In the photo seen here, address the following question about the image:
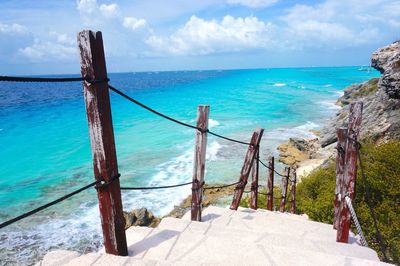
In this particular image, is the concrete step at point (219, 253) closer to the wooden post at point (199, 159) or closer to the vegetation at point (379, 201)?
the wooden post at point (199, 159)

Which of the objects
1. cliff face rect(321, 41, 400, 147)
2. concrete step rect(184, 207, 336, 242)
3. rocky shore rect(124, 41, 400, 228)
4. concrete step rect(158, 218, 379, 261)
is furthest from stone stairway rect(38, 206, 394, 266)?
cliff face rect(321, 41, 400, 147)

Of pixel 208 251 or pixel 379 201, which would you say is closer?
pixel 208 251

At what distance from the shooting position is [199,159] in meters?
5.28

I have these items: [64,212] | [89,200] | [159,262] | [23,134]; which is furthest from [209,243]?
[23,134]

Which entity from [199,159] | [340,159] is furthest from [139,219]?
[340,159]

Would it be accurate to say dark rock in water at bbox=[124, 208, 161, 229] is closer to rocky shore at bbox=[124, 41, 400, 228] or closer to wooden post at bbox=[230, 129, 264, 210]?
rocky shore at bbox=[124, 41, 400, 228]

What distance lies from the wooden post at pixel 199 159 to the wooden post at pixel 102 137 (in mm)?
2242

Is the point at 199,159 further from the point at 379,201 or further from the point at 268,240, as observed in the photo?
the point at 379,201

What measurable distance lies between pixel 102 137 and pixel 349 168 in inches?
149

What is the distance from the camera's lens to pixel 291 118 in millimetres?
51594

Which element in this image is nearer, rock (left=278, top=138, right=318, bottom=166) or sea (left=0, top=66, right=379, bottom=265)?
sea (left=0, top=66, right=379, bottom=265)

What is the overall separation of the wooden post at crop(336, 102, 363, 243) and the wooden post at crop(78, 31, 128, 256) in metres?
3.44

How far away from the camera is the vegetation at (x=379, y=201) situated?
371 inches

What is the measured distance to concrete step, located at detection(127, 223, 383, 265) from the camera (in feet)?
10.5
